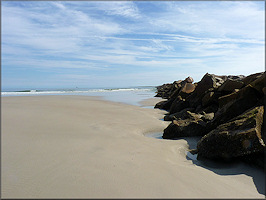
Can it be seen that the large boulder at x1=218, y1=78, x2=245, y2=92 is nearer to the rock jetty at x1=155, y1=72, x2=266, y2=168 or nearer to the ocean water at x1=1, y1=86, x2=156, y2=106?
the rock jetty at x1=155, y1=72, x2=266, y2=168

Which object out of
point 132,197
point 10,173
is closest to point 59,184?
point 10,173

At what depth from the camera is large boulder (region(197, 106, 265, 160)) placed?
3814 mm

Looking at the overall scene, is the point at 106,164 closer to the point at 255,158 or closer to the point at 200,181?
the point at 200,181

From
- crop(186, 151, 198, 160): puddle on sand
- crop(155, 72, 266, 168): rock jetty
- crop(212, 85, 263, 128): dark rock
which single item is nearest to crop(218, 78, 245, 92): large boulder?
crop(155, 72, 266, 168): rock jetty

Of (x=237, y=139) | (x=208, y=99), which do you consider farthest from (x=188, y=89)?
(x=237, y=139)

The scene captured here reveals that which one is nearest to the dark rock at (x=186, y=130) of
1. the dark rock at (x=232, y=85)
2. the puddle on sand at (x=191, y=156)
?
the puddle on sand at (x=191, y=156)

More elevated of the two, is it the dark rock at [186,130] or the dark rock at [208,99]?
the dark rock at [208,99]

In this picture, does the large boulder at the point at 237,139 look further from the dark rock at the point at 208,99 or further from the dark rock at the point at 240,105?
the dark rock at the point at 208,99

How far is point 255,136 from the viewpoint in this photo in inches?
149

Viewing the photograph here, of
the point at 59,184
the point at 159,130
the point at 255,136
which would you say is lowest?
the point at 159,130

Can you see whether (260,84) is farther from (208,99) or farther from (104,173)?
(104,173)

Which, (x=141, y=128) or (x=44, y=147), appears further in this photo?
(x=141, y=128)

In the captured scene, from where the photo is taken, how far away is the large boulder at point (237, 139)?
3.81 m

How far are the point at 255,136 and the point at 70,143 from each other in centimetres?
424
